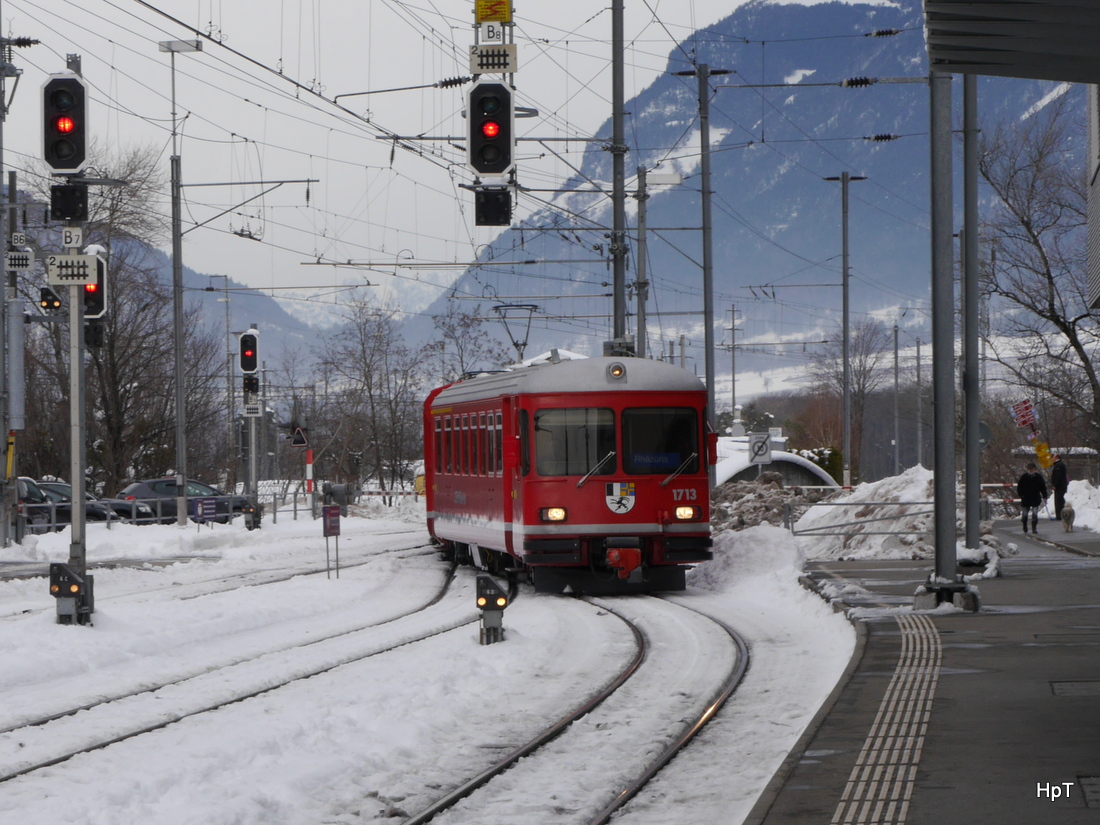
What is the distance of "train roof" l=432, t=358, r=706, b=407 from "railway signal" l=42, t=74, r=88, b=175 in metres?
7.46

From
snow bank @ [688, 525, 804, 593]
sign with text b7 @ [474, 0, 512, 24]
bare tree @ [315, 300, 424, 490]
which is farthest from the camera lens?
bare tree @ [315, 300, 424, 490]

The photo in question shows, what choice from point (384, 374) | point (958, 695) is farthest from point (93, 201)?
point (958, 695)

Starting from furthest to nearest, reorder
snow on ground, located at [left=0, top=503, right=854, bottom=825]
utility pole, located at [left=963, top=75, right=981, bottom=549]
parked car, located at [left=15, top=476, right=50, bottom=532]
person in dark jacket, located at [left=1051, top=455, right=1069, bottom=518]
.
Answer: person in dark jacket, located at [left=1051, top=455, right=1069, bottom=518]
parked car, located at [left=15, top=476, right=50, bottom=532]
utility pole, located at [left=963, top=75, right=981, bottom=549]
snow on ground, located at [left=0, top=503, right=854, bottom=825]

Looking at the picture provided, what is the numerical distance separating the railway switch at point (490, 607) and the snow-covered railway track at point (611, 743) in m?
1.43

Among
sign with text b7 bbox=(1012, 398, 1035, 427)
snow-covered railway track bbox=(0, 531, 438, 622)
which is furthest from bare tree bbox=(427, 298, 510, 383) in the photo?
sign with text b7 bbox=(1012, 398, 1035, 427)

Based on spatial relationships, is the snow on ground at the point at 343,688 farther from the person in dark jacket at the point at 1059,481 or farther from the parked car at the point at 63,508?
the parked car at the point at 63,508

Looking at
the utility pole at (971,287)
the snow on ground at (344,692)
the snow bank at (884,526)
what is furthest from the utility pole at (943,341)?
the snow bank at (884,526)

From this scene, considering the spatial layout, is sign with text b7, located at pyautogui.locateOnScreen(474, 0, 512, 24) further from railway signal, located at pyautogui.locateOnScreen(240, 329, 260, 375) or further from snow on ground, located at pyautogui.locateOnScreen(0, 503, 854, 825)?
railway signal, located at pyautogui.locateOnScreen(240, 329, 260, 375)

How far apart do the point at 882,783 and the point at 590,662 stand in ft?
21.1

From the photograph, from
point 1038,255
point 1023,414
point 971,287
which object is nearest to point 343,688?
point 971,287

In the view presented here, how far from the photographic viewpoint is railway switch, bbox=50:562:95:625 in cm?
1589

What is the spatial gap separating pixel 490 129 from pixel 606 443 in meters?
6.98

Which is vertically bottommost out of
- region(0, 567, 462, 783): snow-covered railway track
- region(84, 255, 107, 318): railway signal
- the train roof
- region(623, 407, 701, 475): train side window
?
region(0, 567, 462, 783): snow-covered railway track

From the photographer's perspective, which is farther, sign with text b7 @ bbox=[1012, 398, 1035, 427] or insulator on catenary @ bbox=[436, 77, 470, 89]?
sign with text b7 @ bbox=[1012, 398, 1035, 427]
